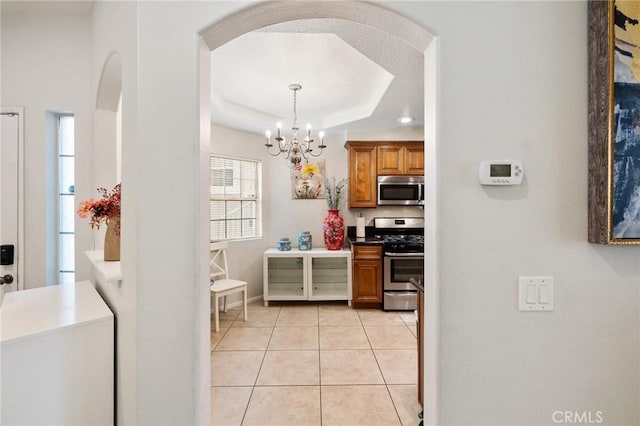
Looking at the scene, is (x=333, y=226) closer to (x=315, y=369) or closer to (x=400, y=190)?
(x=400, y=190)

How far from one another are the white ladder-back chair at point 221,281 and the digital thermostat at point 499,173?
309 centimetres

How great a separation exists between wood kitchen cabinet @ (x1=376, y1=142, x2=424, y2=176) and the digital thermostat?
3.35 meters

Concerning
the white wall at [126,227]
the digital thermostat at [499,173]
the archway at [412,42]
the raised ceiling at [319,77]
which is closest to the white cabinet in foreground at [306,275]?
the raised ceiling at [319,77]

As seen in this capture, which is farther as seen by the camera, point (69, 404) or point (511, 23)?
point (69, 404)

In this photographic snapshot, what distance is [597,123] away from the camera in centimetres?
101

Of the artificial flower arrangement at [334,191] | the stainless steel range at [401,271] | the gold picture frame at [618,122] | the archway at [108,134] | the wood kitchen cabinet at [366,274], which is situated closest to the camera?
the gold picture frame at [618,122]

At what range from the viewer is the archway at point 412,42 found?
106 centimetres

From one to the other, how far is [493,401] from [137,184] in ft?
4.94

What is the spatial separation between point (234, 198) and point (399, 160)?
2.50 m

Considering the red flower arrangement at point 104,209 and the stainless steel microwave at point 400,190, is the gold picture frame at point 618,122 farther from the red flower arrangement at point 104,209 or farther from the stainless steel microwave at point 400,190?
the stainless steel microwave at point 400,190

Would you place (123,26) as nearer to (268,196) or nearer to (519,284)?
(519,284)

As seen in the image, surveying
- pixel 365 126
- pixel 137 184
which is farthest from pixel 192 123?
pixel 365 126

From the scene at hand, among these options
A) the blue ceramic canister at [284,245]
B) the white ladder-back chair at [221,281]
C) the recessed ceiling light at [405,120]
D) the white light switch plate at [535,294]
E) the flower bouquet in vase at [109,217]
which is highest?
the recessed ceiling light at [405,120]

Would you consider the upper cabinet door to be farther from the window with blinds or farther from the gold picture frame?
the gold picture frame
